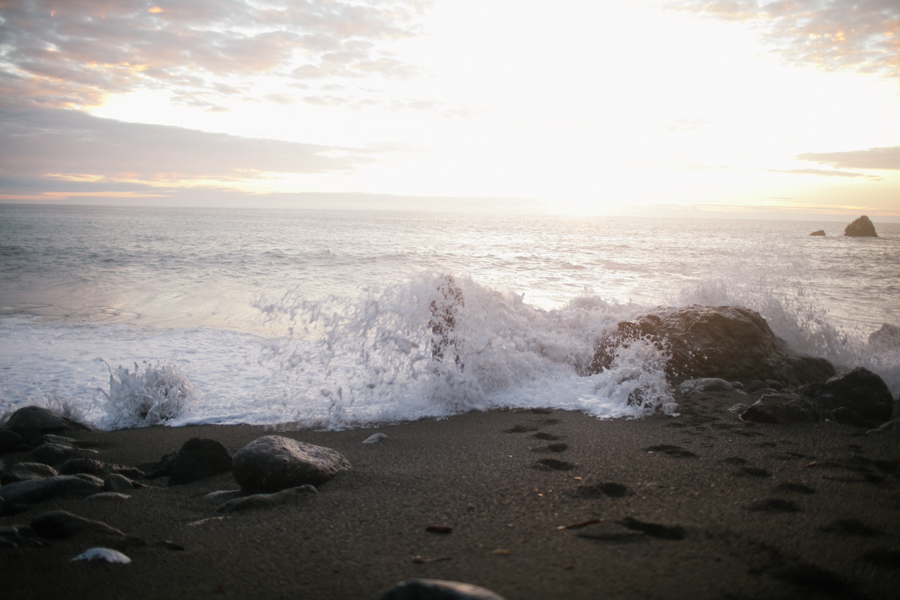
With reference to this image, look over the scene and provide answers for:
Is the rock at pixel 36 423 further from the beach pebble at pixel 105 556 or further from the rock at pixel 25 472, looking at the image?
the beach pebble at pixel 105 556

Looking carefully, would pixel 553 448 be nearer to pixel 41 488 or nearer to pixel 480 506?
pixel 480 506

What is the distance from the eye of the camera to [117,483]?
3.29 metres

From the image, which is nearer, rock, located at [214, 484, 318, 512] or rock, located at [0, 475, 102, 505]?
rock, located at [214, 484, 318, 512]

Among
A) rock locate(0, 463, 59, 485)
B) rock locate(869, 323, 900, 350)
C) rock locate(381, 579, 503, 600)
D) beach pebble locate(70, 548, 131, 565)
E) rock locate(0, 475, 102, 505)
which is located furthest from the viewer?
rock locate(869, 323, 900, 350)

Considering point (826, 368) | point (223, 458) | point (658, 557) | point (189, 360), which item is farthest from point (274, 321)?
point (826, 368)

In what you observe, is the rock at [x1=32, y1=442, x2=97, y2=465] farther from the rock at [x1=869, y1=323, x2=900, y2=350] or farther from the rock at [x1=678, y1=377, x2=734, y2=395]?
the rock at [x1=869, y1=323, x2=900, y2=350]

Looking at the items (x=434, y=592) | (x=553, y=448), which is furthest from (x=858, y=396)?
(x=434, y=592)

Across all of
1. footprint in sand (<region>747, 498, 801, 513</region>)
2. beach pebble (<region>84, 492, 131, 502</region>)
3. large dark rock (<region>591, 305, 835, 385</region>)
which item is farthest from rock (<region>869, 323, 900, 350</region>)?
beach pebble (<region>84, 492, 131, 502</region>)

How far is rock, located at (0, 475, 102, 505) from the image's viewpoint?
3.00m

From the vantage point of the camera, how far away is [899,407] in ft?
16.4

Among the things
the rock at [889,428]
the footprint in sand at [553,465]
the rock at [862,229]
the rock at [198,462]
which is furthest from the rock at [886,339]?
the rock at [862,229]

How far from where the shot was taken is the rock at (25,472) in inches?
133

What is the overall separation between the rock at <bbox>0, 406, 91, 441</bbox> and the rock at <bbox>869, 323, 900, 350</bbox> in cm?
1033

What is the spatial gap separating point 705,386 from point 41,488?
6.01m
